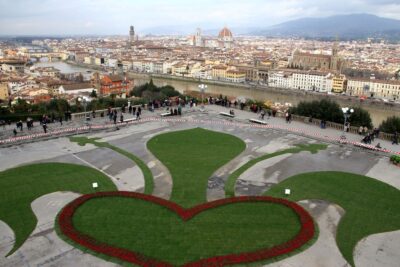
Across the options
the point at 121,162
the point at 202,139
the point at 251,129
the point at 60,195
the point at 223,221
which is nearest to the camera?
the point at 223,221

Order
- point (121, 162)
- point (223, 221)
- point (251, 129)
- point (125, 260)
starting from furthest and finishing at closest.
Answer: point (251, 129) < point (121, 162) < point (223, 221) < point (125, 260)

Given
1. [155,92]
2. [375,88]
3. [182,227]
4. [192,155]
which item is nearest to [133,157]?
[192,155]

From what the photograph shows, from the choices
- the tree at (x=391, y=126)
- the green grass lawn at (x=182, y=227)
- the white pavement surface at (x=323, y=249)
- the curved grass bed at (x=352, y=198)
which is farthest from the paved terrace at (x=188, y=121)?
the green grass lawn at (x=182, y=227)

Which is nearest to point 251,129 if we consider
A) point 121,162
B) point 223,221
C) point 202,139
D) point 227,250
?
point 202,139

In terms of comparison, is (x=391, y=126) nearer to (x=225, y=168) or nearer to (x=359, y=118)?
(x=359, y=118)

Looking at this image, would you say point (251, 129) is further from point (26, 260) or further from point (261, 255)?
point (26, 260)

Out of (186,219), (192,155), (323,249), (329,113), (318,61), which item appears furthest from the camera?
(318,61)

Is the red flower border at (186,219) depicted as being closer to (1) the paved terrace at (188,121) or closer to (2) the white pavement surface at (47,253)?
(2) the white pavement surface at (47,253)
